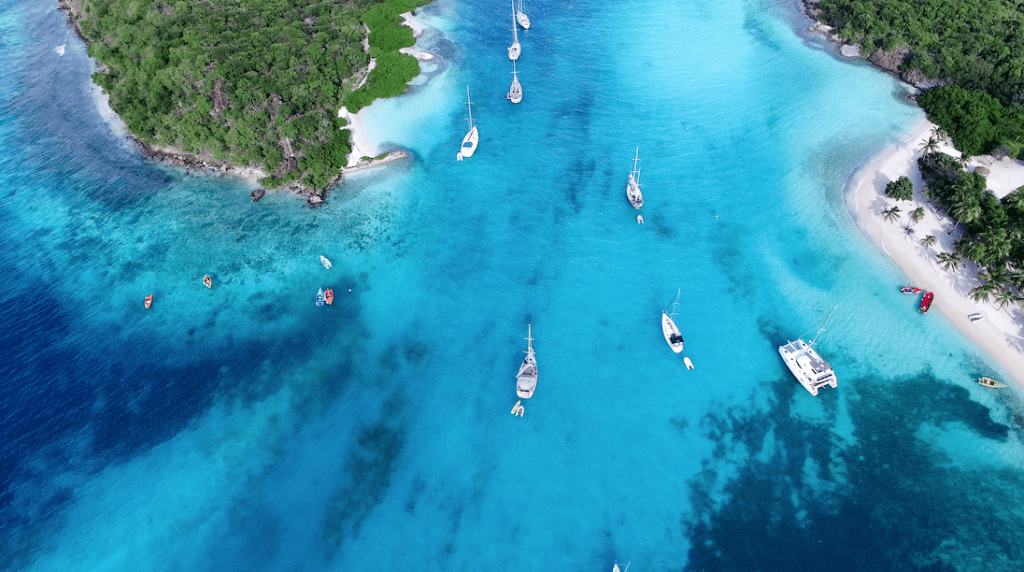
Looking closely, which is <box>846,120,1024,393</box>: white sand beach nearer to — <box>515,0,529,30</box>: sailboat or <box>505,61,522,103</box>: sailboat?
<box>505,61,522,103</box>: sailboat

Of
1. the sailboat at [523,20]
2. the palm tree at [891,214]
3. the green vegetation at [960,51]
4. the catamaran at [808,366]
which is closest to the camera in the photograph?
the catamaran at [808,366]

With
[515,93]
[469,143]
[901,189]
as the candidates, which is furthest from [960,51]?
[469,143]

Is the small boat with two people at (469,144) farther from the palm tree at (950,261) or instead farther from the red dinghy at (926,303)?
the palm tree at (950,261)

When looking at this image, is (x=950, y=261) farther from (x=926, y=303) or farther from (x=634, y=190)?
(x=634, y=190)

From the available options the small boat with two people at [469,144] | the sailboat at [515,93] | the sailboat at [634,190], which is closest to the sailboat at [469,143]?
the small boat with two people at [469,144]

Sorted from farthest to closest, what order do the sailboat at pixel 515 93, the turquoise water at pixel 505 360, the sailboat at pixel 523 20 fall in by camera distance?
the sailboat at pixel 523 20
the sailboat at pixel 515 93
the turquoise water at pixel 505 360

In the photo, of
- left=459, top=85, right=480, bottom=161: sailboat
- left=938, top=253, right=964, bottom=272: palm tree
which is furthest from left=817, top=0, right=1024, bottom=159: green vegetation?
left=459, top=85, right=480, bottom=161: sailboat

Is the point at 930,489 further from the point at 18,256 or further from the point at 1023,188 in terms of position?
the point at 18,256
